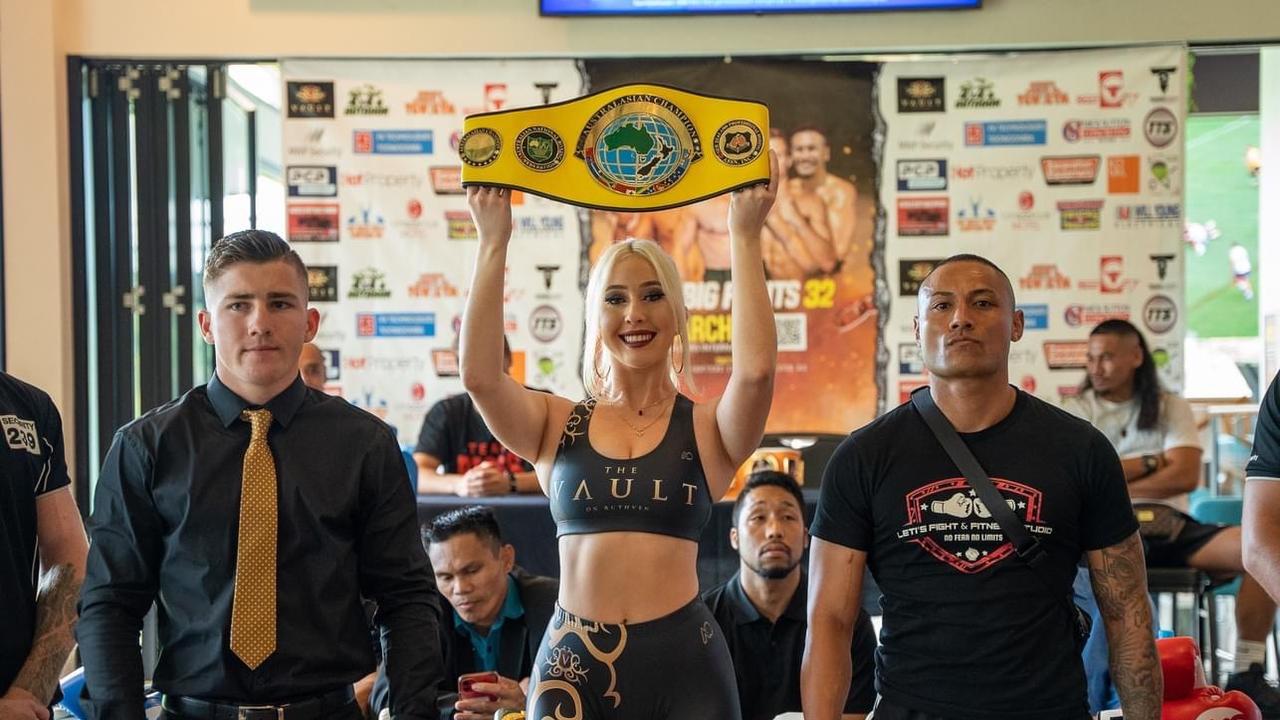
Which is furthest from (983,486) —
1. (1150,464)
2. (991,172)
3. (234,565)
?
(991,172)

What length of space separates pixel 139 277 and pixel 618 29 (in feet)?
8.82

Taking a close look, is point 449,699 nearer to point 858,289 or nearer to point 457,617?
point 457,617

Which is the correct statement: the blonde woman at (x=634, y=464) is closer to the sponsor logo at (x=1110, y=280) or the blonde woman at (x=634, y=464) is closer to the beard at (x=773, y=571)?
the beard at (x=773, y=571)

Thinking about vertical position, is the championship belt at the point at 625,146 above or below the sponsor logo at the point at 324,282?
above

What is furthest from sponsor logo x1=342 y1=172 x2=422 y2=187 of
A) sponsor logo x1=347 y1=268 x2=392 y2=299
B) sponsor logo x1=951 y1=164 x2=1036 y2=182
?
sponsor logo x1=951 y1=164 x2=1036 y2=182

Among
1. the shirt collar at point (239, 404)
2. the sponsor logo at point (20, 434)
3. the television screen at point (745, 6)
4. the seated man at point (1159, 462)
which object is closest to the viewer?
the shirt collar at point (239, 404)

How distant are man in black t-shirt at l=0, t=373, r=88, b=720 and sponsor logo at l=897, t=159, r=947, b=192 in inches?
179

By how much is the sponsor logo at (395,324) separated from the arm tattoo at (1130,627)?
14.3ft

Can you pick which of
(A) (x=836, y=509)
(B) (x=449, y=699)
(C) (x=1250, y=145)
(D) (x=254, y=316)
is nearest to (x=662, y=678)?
(A) (x=836, y=509)

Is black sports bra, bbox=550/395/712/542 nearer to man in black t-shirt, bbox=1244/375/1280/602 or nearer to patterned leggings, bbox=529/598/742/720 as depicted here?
patterned leggings, bbox=529/598/742/720

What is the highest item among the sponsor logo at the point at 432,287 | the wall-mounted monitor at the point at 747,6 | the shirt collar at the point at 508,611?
the wall-mounted monitor at the point at 747,6

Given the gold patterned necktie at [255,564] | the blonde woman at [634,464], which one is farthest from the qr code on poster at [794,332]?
the gold patterned necktie at [255,564]

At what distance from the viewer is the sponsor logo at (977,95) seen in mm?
6035

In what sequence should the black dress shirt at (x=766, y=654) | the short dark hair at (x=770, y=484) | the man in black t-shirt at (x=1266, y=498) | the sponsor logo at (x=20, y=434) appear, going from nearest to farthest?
the sponsor logo at (x=20, y=434), the man in black t-shirt at (x=1266, y=498), the black dress shirt at (x=766, y=654), the short dark hair at (x=770, y=484)
